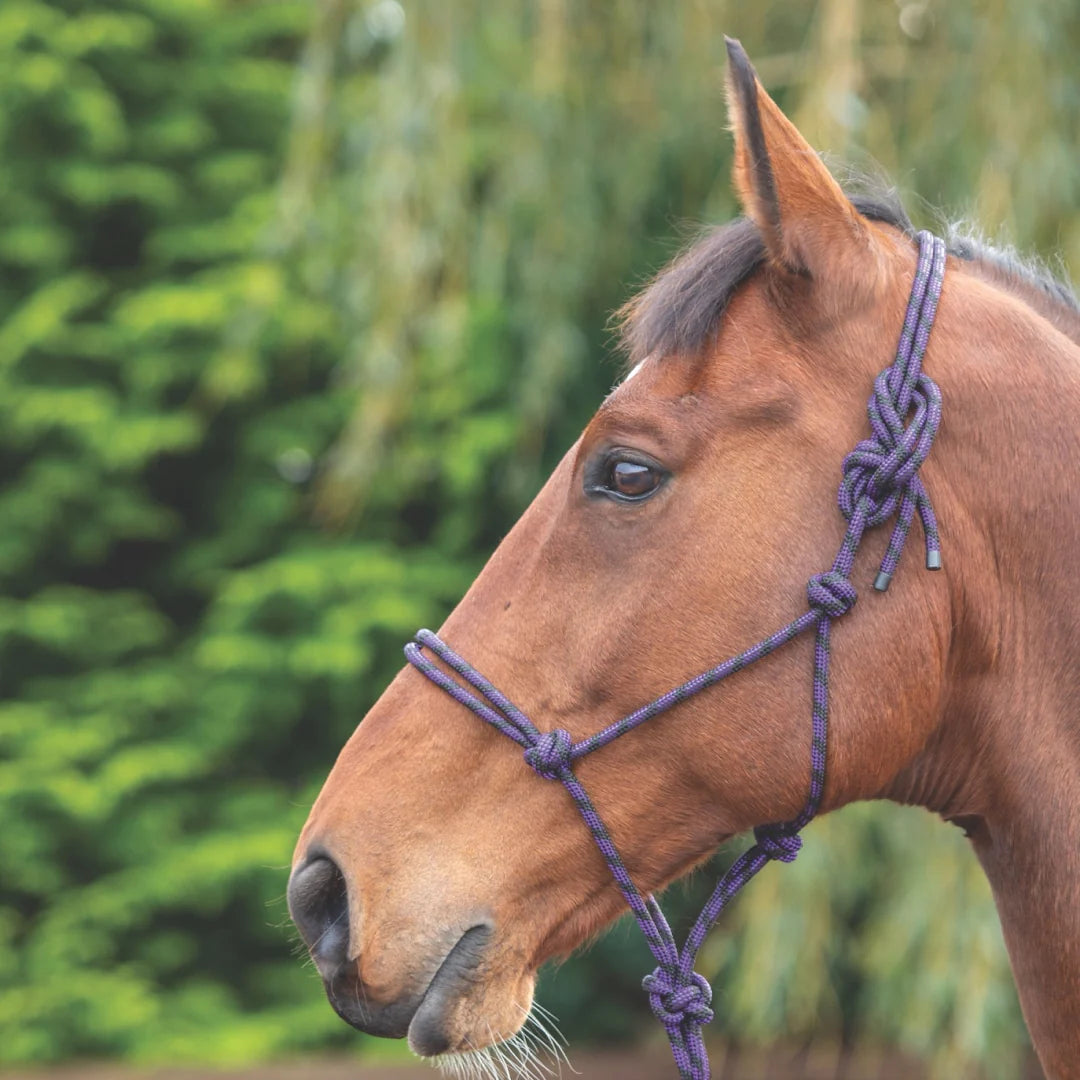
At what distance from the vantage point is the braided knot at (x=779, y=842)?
1651 mm

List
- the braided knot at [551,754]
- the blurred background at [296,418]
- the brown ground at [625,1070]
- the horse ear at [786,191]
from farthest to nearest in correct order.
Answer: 1. the brown ground at [625,1070]
2. the blurred background at [296,418]
3. the braided knot at [551,754]
4. the horse ear at [786,191]

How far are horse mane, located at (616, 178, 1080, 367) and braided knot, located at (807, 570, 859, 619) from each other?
0.35 m

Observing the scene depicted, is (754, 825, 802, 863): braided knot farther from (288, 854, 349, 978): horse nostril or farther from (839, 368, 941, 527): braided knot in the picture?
(288, 854, 349, 978): horse nostril

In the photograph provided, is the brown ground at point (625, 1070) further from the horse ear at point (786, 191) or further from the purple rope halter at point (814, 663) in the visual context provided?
the horse ear at point (786, 191)

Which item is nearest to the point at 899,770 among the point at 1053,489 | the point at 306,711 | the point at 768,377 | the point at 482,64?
the point at 1053,489

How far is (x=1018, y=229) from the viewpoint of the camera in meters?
3.57

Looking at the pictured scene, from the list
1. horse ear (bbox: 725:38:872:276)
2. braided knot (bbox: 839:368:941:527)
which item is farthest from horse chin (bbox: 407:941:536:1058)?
horse ear (bbox: 725:38:872:276)

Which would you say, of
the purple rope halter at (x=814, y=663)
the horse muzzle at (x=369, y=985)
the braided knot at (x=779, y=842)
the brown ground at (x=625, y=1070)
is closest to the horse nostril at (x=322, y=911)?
the horse muzzle at (x=369, y=985)

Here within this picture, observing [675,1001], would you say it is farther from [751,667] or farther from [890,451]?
[890,451]

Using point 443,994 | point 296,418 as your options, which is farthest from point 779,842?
point 296,418

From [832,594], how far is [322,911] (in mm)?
755

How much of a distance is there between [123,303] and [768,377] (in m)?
4.44

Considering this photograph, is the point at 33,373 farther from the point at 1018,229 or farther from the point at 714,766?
the point at 714,766

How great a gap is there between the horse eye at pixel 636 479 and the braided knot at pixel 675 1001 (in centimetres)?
62
